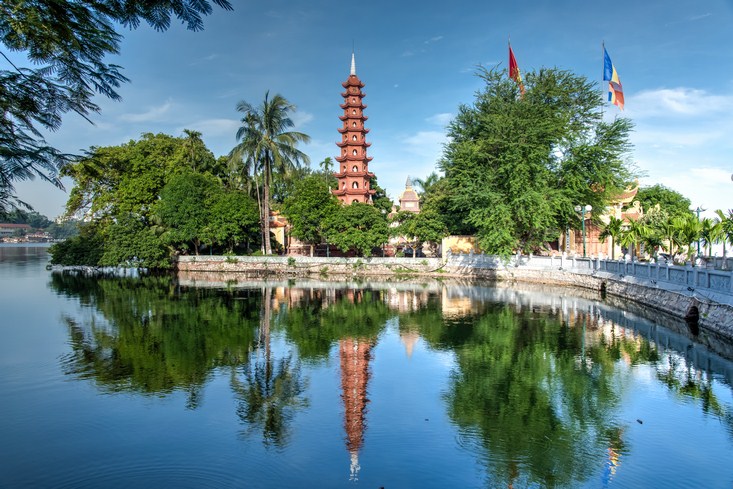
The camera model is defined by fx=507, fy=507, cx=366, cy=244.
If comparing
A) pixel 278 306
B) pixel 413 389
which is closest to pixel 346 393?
pixel 413 389

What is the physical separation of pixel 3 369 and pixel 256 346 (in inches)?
254

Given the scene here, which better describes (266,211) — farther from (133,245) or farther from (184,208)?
(133,245)

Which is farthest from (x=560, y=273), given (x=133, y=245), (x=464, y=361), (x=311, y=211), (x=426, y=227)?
(x=133, y=245)

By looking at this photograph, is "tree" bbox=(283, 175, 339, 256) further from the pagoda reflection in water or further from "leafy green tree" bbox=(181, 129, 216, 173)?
the pagoda reflection in water

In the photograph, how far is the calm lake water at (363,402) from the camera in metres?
7.54

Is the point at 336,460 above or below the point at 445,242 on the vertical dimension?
below

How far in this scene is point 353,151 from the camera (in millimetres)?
49188

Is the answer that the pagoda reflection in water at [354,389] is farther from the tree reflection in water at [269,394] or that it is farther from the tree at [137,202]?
the tree at [137,202]

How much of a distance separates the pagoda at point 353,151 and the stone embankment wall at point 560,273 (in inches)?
387

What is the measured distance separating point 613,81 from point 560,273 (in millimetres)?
11762

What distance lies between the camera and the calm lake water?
754cm

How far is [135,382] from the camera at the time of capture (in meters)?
11.8

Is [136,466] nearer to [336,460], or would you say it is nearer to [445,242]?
[336,460]

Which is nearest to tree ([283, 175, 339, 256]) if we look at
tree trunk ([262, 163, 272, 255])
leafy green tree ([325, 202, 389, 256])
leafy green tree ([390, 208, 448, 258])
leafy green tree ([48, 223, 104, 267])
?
leafy green tree ([325, 202, 389, 256])
